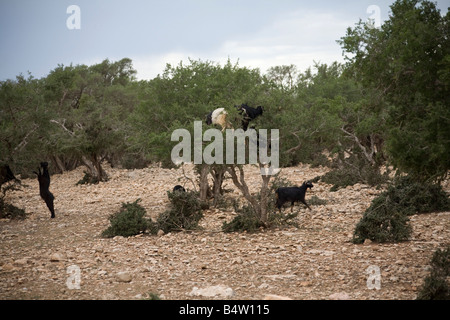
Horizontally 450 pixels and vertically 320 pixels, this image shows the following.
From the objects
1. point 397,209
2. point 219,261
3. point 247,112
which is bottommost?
point 219,261

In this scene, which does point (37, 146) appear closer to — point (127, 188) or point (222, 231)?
point (127, 188)

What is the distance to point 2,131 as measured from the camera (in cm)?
1343

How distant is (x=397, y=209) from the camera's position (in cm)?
979

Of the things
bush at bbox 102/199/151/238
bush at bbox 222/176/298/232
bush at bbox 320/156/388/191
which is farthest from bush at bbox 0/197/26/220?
bush at bbox 320/156/388/191

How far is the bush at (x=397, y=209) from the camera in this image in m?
8.62

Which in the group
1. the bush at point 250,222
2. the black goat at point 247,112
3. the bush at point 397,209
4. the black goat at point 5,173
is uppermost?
the black goat at point 247,112

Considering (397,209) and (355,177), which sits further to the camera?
(355,177)

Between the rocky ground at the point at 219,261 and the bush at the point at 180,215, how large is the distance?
362 mm

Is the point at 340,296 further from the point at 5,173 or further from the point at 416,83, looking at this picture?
the point at 5,173

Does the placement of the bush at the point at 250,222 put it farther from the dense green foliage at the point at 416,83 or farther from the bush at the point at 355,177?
the bush at the point at 355,177

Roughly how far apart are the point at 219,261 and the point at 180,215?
10.7 ft

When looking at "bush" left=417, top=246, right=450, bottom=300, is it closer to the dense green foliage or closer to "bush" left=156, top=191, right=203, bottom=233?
the dense green foliage

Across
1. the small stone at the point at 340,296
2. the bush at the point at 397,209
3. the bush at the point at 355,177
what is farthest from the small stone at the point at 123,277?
the bush at the point at 355,177

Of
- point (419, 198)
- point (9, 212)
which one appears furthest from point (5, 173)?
point (419, 198)
